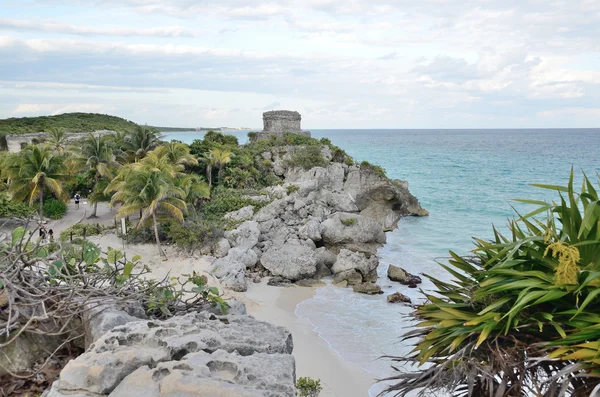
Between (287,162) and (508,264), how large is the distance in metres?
31.3

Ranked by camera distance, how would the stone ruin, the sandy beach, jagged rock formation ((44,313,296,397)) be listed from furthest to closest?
the stone ruin
the sandy beach
jagged rock formation ((44,313,296,397))

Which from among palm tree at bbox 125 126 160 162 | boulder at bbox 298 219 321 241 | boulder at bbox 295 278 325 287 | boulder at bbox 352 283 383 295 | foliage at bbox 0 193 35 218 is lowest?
boulder at bbox 295 278 325 287

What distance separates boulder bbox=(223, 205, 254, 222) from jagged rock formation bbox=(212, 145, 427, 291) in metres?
0.05

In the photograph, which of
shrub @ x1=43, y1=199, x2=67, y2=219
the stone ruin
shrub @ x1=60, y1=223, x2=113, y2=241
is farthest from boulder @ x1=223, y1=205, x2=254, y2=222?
the stone ruin

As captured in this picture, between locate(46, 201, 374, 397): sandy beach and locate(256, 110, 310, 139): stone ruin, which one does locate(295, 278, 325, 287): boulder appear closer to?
locate(46, 201, 374, 397): sandy beach

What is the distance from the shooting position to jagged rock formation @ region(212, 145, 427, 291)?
20703 millimetres

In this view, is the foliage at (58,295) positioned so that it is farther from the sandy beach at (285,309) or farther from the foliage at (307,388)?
the foliage at (307,388)

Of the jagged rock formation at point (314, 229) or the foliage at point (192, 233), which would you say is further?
the foliage at point (192, 233)

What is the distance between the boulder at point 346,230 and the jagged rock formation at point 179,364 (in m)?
19.4

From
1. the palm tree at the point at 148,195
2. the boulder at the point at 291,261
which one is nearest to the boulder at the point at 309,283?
the boulder at the point at 291,261

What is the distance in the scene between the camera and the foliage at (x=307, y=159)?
3456cm

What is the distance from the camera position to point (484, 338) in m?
4.26

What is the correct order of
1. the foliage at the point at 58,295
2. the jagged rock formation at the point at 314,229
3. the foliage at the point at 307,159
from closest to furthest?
1. the foliage at the point at 58,295
2. the jagged rock formation at the point at 314,229
3. the foliage at the point at 307,159

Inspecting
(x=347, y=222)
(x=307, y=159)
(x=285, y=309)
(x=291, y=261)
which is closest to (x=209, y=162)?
(x=307, y=159)
